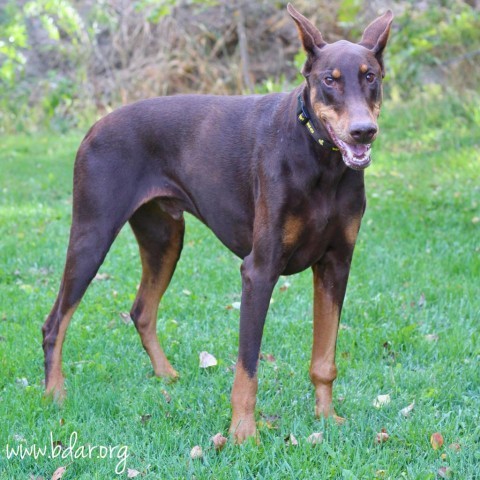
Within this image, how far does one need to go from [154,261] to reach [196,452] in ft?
4.63

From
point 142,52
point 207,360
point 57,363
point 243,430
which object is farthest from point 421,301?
point 142,52

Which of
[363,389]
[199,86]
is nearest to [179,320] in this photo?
[363,389]

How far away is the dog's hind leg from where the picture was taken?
466 cm

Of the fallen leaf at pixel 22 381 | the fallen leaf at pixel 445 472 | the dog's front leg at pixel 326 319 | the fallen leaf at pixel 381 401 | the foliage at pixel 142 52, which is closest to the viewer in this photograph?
the fallen leaf at pixel 445 472

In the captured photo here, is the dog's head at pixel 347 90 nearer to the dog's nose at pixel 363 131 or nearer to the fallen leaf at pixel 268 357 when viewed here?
the dog's nose at pixel 363 131

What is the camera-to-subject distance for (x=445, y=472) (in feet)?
11.2

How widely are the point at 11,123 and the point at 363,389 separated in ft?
37.4

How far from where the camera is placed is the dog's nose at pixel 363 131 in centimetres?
326

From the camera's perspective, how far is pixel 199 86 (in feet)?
45.9

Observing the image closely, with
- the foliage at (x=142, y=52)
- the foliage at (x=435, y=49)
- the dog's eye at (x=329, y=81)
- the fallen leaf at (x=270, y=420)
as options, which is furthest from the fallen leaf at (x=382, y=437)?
the foliage at (x=142, y=52)

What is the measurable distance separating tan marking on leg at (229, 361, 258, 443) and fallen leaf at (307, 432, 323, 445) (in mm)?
259

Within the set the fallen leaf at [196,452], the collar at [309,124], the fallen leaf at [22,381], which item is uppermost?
the collar at [309,124]

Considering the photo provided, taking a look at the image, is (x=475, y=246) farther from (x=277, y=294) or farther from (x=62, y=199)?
(x=62, y=199)

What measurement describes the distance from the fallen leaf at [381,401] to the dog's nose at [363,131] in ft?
4.87
